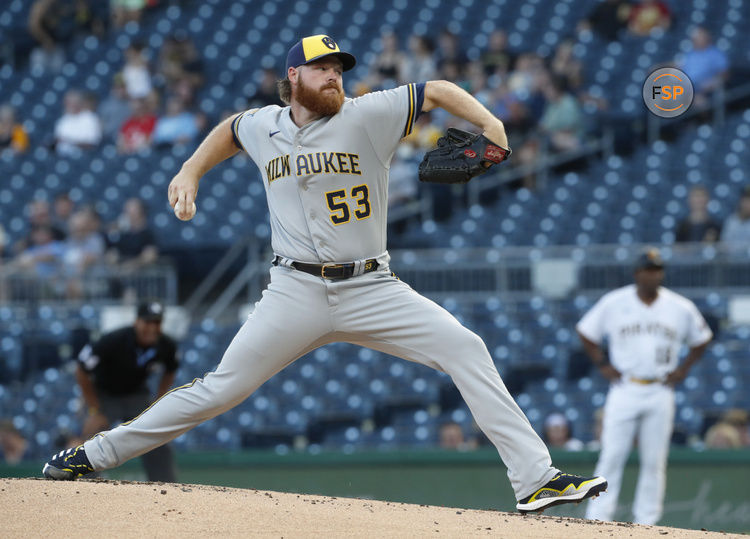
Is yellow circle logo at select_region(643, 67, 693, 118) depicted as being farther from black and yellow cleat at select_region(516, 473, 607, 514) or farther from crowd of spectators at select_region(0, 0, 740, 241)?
crowd of spectators at select_region(0, 0, 740, 241)

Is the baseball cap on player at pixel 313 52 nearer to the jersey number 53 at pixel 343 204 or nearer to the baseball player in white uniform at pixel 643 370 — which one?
the jersey number 53 at pixel 343 204

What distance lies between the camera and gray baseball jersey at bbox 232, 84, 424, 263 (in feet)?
15.3

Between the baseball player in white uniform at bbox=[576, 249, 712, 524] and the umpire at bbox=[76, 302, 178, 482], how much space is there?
283 cm

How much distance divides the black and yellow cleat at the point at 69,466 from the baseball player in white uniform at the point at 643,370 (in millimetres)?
3853

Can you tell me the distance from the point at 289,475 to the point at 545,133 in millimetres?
5520

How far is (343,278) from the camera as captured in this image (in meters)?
4.72

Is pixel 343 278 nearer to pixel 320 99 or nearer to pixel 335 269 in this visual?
pixel 335 269

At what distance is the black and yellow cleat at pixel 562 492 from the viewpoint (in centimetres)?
469

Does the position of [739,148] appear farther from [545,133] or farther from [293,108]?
[293,108]

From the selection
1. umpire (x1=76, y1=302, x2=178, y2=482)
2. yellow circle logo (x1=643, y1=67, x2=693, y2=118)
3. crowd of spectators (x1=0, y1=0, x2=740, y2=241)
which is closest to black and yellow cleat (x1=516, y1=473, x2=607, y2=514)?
yellow circle logo (x1=643, y1=67, x2=693, y2=118)

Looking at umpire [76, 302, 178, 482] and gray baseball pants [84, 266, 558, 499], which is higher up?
gray baseball pants [84, 266, 558, 499]

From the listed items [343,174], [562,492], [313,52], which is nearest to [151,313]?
[343,174]

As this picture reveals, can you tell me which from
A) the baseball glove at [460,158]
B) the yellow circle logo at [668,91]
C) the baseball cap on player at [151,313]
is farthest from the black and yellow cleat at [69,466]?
the yellow circle logo at [668,91]

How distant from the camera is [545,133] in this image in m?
12.8
